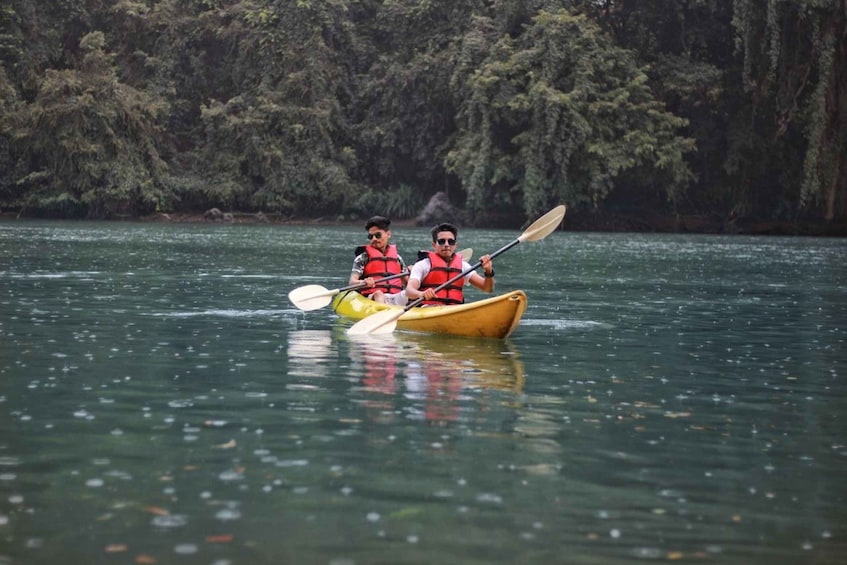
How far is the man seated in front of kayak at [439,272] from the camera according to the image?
582 inches

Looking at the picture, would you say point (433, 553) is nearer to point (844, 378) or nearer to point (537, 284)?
point (844, 378)

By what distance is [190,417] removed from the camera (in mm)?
8656

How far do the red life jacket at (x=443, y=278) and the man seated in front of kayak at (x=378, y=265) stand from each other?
1.05 meters

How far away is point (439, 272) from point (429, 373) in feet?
13.1

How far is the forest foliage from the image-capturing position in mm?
45250

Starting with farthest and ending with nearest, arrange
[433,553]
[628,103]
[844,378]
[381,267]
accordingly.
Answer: [628,103], [381,267], [844,378], [433,553]

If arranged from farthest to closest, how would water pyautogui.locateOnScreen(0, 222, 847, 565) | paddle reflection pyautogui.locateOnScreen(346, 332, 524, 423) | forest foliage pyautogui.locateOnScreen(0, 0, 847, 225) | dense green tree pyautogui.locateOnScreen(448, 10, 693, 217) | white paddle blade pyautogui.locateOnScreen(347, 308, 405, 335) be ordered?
dense green tree pyautogui.locateOnScreen(448, 10, 693, 217), forest foliage pyautogui.locateOnScreen(0, 0, 847, 225), white paddle blade pyautogui.locateOnScreen(347, 308, 405, 335), paddle reflection pyautogui.locateOnScreen(346, 332, 524, 423), water pyautogui.locateOnScreen(0, 222, 847, 565)

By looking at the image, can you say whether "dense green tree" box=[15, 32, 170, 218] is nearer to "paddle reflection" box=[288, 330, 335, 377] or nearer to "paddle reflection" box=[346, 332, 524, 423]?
"paddle reflection" box=[288, 330, 335, 377]

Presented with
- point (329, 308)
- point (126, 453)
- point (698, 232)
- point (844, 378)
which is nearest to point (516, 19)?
point (698, 232)

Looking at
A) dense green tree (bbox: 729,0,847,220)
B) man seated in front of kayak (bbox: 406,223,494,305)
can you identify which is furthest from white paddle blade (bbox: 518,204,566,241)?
dense green tree (bbox: 729,0,847,220)

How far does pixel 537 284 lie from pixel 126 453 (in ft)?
48.6

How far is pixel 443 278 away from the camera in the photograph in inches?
591

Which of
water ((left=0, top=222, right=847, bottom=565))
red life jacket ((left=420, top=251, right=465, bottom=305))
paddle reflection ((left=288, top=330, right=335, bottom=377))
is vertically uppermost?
red life jacket ((left=420, top=251, right=465, bottom=305))

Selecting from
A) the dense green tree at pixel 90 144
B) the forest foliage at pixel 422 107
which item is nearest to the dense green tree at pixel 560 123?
the forest foliage at pixel 422 107
